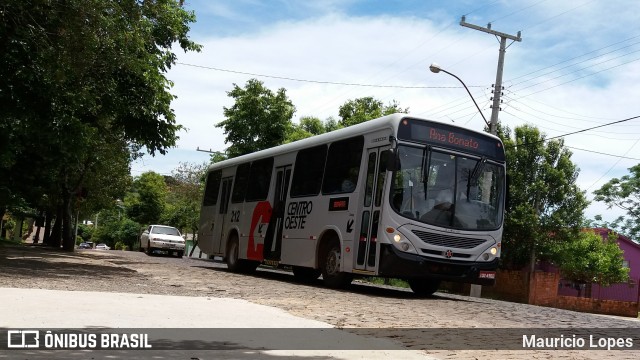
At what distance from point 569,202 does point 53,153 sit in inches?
803

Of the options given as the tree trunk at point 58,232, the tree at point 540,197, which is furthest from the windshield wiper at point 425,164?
the tree trunk at point 58,232

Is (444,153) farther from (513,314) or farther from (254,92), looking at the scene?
(254,92)

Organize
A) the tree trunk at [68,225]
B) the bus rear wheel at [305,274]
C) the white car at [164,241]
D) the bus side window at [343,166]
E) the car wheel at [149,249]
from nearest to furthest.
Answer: the bus side window at [343,166] < the bus rear wheel at [305,274] < the tree trunk at [68,225] < the white car at [164,241] < the car wheel at [149,249]

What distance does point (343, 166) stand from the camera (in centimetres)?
1504

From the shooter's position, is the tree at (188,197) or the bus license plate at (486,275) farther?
the tree at (188,197)

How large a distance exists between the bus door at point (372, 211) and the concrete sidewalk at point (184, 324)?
147 inches

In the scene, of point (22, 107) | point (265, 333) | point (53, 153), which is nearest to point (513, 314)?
point (265, 333)

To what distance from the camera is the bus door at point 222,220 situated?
71.4 feet

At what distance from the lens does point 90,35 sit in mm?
13797

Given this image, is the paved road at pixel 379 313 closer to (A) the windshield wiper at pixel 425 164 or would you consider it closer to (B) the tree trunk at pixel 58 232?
(A) the windshield wiper at pixel 425 164

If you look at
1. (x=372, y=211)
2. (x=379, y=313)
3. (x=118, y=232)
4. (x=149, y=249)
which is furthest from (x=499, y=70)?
(x=118, y=232)

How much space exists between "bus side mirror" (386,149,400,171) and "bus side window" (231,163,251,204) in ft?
26.9

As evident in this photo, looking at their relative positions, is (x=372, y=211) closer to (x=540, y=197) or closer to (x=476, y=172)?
(x=476, y=172)

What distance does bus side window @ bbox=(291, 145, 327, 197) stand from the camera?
16094mm
